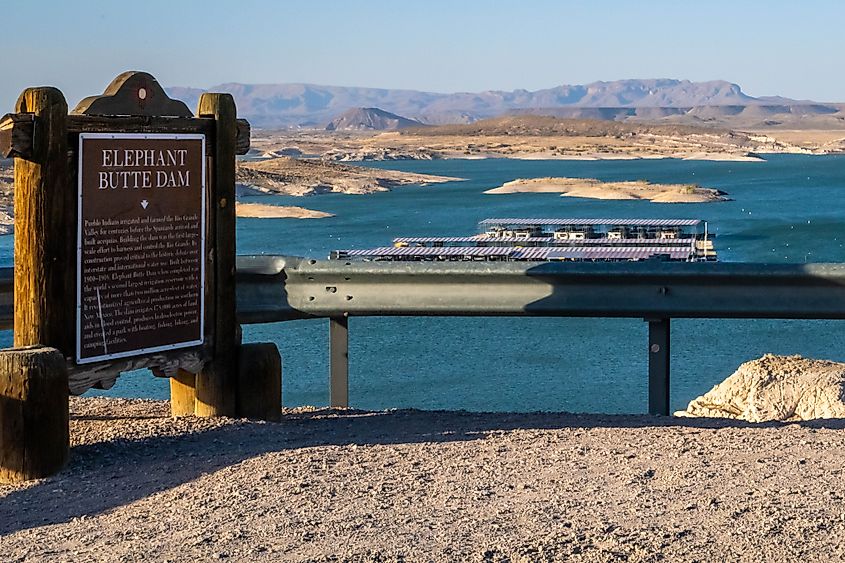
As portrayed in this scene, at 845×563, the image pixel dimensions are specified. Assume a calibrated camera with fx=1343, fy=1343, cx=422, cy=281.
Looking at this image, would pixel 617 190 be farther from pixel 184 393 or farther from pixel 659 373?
pixel 184 393

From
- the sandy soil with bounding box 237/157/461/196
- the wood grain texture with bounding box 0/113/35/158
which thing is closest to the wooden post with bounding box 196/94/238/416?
the wood grain texture with bounding box 0/113/35/158

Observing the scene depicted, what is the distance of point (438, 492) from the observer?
428cm

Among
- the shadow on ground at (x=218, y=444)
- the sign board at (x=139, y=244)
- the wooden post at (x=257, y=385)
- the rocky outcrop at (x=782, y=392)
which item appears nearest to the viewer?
the shadow on ground at (x=218, y=444)

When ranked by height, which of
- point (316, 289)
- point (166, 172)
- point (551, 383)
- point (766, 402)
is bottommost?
point (551, 383)

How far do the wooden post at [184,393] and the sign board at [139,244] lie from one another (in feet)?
0.86

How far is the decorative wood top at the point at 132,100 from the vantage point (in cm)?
525

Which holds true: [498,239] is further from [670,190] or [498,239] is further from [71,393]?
[71,393]

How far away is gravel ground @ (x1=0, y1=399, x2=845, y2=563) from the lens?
367 centimetres

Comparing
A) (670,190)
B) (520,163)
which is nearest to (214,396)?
(670,190)

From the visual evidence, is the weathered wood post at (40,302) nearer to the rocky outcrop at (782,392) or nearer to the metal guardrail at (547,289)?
the metal guardrail at (547,289)

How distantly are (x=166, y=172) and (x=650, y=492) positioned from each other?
2.36 m

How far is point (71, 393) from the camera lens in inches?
201

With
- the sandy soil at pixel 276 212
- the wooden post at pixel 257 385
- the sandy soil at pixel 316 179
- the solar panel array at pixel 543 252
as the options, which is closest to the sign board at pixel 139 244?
the wooden post at pixel 257 385

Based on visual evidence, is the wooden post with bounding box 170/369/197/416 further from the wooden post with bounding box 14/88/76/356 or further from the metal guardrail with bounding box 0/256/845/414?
the wooden post with bounding box 14/88/76/356
